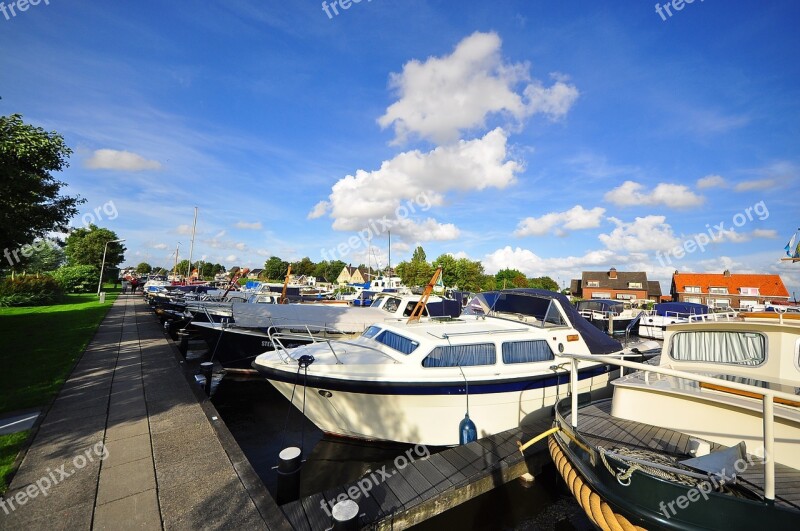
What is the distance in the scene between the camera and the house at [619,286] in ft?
197

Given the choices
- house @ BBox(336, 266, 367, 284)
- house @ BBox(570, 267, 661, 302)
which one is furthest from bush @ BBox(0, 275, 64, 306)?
house @ BBox(570, 267, 661, 302)

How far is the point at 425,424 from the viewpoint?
6.52m

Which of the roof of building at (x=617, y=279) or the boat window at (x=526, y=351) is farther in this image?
the roof of building at (x=617, y=279)

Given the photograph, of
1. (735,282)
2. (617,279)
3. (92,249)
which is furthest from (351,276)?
(735,282)

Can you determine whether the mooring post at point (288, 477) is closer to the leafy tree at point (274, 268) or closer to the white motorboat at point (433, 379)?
the white motorboat at point (433, 379)

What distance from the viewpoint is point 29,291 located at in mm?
24953

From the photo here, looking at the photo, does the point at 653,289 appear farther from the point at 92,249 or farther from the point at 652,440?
Result: the point at 92,249

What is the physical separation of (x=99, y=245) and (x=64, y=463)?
192ft

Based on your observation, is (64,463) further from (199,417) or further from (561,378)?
(561,378)

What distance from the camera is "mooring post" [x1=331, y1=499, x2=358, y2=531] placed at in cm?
345

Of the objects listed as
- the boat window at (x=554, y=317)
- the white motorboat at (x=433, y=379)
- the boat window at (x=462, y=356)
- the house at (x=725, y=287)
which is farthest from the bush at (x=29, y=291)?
the house at (x=725, y=287)

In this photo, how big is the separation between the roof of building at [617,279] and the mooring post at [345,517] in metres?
70.7

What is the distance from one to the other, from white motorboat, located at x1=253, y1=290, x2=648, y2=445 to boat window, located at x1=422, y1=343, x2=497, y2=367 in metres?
0.02

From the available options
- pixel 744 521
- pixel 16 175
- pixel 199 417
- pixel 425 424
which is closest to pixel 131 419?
pixel 199 417
